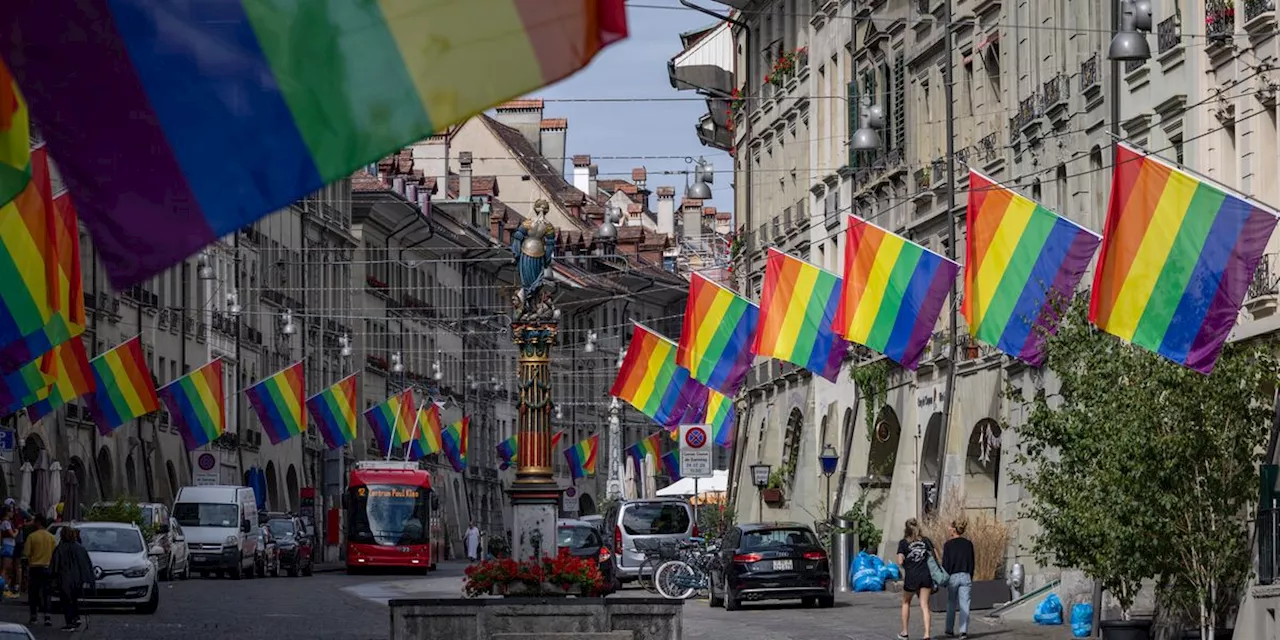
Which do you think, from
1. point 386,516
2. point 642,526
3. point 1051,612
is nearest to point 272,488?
point 386,516

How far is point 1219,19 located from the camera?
33000mm

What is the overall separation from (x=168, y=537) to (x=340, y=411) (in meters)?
18.6

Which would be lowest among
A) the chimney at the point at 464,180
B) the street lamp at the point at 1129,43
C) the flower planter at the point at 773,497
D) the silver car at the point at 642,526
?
the silver car at the point at 642,526

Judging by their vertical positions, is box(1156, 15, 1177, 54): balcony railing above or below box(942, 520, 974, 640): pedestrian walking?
above

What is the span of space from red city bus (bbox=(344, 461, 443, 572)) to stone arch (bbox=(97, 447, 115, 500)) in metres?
6.33

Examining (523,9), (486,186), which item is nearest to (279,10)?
(523,9)

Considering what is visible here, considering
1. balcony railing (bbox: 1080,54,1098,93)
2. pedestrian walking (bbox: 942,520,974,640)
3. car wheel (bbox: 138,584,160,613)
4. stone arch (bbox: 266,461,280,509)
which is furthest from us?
stone arch (bbox: 266,461,280,509)

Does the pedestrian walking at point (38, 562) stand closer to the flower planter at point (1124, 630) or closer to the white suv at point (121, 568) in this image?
the white suv at point (121, 568)

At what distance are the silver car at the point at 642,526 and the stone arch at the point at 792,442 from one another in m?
12.2

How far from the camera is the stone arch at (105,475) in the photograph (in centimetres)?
6888

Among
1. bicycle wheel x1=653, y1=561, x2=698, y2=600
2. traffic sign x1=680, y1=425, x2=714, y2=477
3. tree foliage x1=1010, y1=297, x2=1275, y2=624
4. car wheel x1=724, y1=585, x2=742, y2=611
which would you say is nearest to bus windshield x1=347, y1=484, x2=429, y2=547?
traffic sign x1=680, y1=425, x2=714, y2=477

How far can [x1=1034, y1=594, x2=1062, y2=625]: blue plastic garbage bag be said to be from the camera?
34.5 metres

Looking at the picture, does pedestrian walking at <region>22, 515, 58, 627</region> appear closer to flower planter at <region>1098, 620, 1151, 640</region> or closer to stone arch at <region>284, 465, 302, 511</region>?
flower planter at <region>1098, 620, 1151, 640</region>

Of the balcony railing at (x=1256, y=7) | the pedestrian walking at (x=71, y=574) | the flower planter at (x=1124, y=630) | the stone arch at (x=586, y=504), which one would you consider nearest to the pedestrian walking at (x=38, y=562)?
the pedestrian walking at (x=71, y=574)
